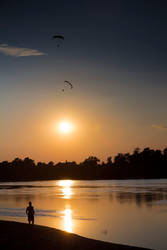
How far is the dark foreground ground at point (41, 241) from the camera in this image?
23953mm

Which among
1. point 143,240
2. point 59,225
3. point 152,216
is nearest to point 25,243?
point 143,240

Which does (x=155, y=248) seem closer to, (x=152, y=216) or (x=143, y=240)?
(x=143, y=240)

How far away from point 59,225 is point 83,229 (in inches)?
141

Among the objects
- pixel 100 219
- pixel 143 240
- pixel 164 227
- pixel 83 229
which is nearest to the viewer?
pixel 143 240

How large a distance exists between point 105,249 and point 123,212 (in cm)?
3530

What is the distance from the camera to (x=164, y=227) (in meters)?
42.4

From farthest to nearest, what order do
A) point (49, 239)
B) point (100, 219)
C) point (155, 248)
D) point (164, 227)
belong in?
point (100, 219) < point (164, 227) < point (155, 248) < point (49, 239)

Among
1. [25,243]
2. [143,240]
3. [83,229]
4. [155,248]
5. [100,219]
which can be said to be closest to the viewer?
[25,243]

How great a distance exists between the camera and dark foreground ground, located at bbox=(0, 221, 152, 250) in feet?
78.6

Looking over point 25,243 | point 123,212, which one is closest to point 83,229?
point 25,243

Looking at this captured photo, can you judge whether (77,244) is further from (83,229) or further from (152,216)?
(152,216)

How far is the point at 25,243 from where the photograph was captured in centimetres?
2464

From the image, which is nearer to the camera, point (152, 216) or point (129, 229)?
point (129, 229)

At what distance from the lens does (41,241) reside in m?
25.6
